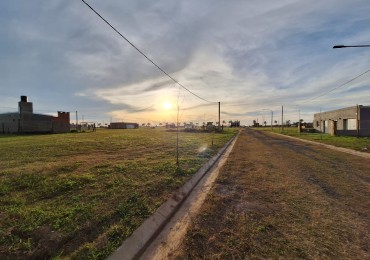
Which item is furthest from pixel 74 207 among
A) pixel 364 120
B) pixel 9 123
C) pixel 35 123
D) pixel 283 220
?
pixel 9 123

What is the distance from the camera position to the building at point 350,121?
107 feet

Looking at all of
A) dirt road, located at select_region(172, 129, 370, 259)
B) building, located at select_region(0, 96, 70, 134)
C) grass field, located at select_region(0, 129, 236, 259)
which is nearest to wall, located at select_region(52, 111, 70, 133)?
building, located at select_region(0, 96, 70, 134)

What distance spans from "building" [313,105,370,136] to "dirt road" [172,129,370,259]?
1139 inches

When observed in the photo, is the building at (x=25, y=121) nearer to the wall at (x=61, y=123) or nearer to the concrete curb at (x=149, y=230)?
the wall at (x=61, y=123)

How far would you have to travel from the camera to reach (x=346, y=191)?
254 inches

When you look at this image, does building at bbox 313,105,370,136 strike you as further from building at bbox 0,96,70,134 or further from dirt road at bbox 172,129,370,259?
building at bbox 0,96,70,134

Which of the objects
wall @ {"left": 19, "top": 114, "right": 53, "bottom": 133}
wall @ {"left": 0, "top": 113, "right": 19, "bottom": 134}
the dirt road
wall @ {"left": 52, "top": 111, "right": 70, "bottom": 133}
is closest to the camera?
the dirt road

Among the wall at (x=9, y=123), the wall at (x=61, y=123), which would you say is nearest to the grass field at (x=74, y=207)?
the wall at (x=9, y=123)

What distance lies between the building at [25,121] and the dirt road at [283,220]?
47.3 metres

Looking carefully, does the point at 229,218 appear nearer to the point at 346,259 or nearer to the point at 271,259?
the point at 271,259

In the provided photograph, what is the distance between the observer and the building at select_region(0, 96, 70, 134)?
4325 centimetres

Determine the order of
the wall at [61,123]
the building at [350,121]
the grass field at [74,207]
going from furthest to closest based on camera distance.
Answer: the wall at [61,123]
the building at [350,121]
the grass field at [74,207]

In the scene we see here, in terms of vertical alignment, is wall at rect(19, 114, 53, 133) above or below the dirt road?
above

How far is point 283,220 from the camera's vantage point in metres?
4.50
